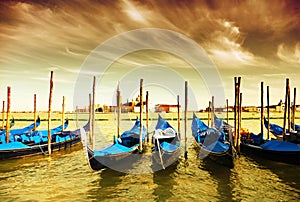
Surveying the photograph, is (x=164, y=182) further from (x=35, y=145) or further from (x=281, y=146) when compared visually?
(x=35, y=145)

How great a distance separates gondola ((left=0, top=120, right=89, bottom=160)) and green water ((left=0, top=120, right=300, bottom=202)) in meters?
0.44

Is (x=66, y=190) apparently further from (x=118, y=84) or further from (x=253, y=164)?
(x=118, y=84)

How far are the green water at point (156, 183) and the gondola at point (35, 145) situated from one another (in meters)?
0.44

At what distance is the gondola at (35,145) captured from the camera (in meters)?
10.3

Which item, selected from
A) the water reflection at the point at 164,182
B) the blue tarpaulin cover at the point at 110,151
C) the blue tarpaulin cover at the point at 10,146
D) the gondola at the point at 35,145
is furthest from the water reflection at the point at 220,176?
the blue tarpaulin cover at the point at 10,146

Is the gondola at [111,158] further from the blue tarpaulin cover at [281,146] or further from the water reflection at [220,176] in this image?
the blue tarpaulin cover at [281,146]

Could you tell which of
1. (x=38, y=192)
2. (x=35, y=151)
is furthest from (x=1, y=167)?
(x=38, y=192)

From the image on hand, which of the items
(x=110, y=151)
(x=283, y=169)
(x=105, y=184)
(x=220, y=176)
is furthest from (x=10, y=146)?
(x=283, y=169)

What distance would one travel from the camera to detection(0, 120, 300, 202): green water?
6555mm

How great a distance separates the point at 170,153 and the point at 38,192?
14.4 feet

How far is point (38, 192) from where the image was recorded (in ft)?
22.4

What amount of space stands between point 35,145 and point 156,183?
6811mm

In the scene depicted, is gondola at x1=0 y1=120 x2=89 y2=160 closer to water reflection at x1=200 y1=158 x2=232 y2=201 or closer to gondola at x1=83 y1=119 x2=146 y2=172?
gondola at x1=83 y1=119 x2=146 y2=172

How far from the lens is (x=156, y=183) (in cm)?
761
